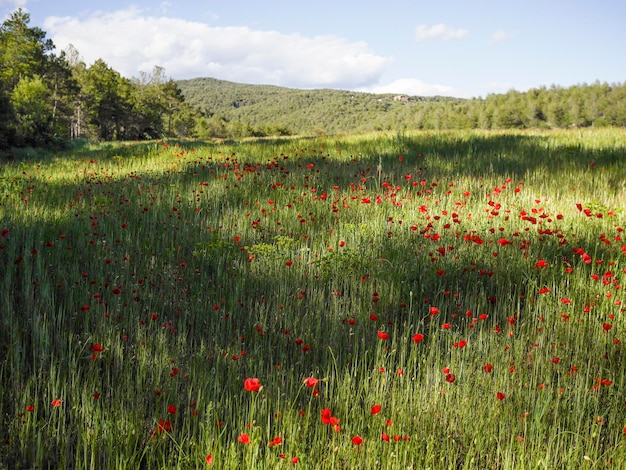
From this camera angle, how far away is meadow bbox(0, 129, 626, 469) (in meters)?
1.81

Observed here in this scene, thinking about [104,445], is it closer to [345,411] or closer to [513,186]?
[345,411]

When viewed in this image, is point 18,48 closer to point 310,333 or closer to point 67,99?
point 67,99

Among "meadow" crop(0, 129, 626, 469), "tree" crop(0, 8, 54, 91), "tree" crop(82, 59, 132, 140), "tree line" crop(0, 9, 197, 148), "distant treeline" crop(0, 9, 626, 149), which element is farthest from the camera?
"tree" crop(82, 59, 132, 140)

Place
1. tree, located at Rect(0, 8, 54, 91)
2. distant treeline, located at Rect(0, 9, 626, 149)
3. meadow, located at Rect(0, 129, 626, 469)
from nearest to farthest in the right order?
meadow, located at Rect(0, 129, 626, 469)
distant treeline, located at Rect(0, 9, 626, 149)
tree, located at Rect(0, 8, 54, 91)

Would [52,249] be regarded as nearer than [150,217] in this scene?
Yes

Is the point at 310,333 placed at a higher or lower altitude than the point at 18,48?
lower

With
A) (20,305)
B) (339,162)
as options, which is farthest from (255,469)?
(339,162)

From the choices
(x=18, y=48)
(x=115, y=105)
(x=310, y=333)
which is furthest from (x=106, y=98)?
(x=310, y=333)

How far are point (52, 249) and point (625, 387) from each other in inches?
182

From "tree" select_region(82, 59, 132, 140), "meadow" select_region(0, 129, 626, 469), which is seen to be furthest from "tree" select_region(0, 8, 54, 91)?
"meadow" select_region(0, 129, 626, 469)

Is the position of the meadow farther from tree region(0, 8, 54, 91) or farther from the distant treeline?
tree region(0, 8, 54, 91)

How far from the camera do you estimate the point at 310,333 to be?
2.79 metres

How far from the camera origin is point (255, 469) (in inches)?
61.0

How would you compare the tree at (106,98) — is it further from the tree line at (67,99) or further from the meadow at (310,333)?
the meadow at (310,333)
